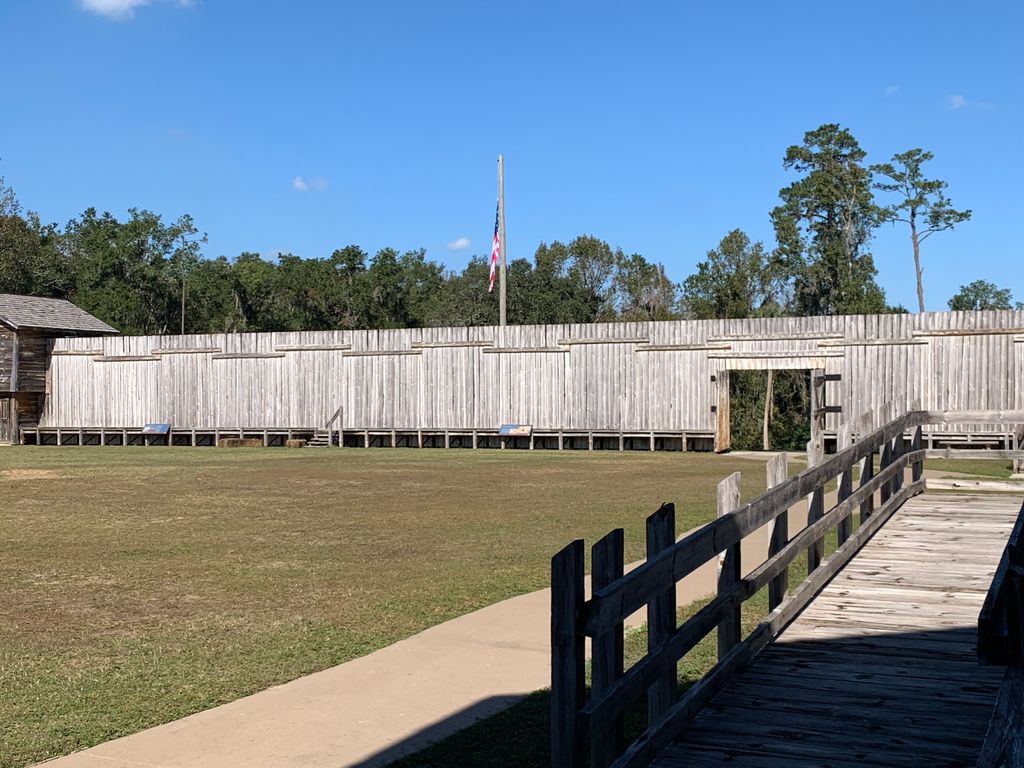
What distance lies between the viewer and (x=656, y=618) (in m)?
5.05

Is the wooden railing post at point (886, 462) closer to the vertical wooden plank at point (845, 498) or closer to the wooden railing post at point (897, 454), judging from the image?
the wooden railing post at point (897, 454)

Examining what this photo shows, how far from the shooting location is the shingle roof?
43.4 meters

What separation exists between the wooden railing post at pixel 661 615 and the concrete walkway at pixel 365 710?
48.3 inches

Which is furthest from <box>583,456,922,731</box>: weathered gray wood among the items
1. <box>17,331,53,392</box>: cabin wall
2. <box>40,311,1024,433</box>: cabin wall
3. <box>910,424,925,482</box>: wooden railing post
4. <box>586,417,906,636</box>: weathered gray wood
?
<box>17,331,53,392</box>: cabin wall

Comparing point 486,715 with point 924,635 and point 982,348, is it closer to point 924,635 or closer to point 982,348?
point 924,635

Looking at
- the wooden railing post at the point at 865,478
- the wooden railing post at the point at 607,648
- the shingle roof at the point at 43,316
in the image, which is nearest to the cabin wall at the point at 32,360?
the shingle roof at the point at 43,316

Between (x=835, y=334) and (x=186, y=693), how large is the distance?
2764cm

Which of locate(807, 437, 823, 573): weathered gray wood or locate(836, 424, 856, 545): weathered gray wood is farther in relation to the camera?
locate(836, 424, 856, 545): weathered gray wood

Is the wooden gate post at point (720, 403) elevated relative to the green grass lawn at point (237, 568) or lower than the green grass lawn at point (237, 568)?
elevated

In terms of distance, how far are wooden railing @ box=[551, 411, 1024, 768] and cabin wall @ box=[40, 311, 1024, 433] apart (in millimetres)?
23270

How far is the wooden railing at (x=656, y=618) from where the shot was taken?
3.97 meters

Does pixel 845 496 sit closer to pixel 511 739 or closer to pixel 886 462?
pixel 886 462

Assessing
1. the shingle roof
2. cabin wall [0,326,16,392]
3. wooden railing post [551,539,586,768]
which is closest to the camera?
wooden railing post [551,539,586,768]

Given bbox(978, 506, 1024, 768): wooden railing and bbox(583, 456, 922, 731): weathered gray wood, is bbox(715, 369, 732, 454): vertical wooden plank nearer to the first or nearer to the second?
bbox(583, 456, 922, 731): weathered gray wood
